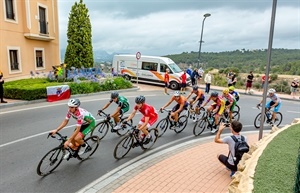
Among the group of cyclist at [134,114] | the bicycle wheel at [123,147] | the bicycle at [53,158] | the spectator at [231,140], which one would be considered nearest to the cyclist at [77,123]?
the group of cyclist at [134,114]

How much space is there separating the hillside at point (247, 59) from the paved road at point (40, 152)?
29.9 m

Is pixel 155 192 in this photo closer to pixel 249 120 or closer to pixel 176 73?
pixel 249 120

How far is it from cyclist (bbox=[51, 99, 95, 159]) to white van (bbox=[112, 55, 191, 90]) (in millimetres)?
15642

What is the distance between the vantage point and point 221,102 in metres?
9.22

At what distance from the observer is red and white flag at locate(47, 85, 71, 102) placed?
14.7m

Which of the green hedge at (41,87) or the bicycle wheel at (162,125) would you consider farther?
the green hedge at (41,87)

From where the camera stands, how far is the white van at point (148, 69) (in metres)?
21.9

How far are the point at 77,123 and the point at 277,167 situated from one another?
4435 millimetres

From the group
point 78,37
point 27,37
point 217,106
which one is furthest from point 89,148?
point 78,37

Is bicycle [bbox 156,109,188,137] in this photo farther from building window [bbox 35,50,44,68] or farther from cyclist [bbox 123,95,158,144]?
building window [bbox 35,50,44,68]

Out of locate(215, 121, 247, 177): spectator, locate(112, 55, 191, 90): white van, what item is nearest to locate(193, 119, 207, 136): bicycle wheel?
locate(215, 121, 247, 177): spectator

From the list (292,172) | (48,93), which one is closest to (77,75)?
(48,93)

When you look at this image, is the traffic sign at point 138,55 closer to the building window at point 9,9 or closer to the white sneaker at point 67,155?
the building window at point 9,9

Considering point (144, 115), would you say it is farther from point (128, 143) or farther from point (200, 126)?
point (200, 126)
